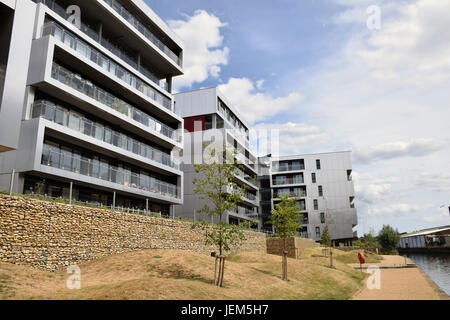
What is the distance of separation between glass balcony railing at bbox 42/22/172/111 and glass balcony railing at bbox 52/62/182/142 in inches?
71.5

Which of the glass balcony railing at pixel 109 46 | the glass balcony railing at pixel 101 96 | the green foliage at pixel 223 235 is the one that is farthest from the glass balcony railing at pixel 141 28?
the green foliage at pixel 223 235

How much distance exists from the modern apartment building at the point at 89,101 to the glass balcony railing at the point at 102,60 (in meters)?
0.08

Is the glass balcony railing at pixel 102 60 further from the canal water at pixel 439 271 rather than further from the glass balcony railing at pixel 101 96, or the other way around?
the canal water at pixel 439 271

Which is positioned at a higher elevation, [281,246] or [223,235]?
[223,235]

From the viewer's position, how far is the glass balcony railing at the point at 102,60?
24156 millimetres

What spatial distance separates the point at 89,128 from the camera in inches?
1027

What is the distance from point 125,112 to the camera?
1209 inches

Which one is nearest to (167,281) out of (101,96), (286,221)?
(286,221)

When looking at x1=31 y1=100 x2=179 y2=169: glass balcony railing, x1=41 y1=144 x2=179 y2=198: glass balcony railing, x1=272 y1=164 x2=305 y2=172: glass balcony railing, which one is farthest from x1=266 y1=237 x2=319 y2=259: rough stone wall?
x1=272 y1=164 x2=305 y2=172: glass balcony railing

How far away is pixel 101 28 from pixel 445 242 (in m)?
99.1

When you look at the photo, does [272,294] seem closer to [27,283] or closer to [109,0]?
[27,283]

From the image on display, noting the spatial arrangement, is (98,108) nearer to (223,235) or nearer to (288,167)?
(223,235)

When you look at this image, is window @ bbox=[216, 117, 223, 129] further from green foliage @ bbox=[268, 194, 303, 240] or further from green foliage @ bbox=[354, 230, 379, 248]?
green foliage @ bbox=[354, 230, 379, 248]

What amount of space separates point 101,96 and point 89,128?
3135 mm
